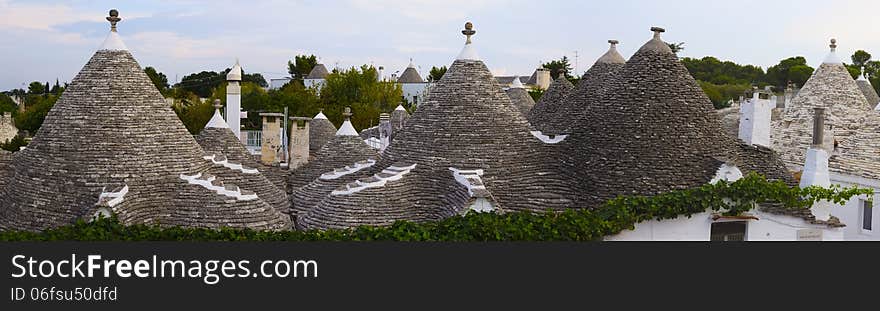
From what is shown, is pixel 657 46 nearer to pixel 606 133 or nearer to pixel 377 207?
pixel 606 133

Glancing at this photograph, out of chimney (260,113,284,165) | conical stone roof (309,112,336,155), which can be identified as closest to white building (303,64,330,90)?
conical stone roof (309,112,336,155)

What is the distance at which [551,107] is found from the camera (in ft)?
63.3

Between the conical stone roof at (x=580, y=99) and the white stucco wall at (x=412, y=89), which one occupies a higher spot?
the white stucco wall at (x=412, y=89)

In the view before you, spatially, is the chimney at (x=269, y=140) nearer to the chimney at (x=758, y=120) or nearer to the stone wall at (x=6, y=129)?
the chimney at (x=758, y=120)

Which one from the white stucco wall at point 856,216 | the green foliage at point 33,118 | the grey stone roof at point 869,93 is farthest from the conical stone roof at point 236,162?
the green foliage at point 33,118

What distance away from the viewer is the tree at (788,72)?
61062 millimetres

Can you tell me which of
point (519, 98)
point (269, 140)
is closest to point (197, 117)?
point (269, 140)

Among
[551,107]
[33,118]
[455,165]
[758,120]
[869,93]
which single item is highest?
[869,93]

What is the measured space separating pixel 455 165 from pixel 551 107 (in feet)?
22.7

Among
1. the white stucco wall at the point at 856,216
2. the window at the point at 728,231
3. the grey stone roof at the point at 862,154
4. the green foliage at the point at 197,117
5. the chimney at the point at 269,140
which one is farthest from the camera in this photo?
the green foliage at the point at 197,117

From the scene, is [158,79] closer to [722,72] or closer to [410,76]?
[410,76]

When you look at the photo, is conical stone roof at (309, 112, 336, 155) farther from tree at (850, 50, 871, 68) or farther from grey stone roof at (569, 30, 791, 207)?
tree at (850, 50, 871, 68)

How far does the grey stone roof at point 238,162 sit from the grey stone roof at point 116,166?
3.71 ft

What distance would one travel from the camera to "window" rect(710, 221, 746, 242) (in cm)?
1164
